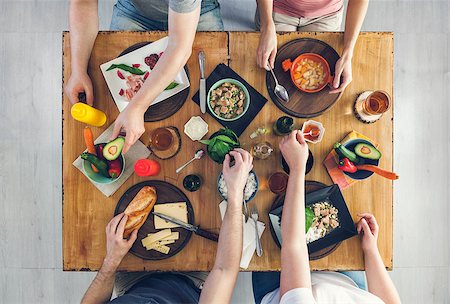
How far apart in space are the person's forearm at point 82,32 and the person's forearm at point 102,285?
730mm

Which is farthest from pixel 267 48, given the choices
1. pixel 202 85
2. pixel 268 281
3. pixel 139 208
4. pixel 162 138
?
pixel 268 281

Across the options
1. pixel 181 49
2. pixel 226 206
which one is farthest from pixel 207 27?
pixel 226 206

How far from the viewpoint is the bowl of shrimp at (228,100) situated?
1400mm

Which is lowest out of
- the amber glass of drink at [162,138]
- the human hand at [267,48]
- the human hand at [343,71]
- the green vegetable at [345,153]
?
the green vegetable at [345,153]

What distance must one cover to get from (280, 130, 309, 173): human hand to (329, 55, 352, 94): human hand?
24 centimetres

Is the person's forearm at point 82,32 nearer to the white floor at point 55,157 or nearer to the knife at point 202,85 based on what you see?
the knife at point 202,85

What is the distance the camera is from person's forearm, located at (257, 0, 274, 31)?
1442mm

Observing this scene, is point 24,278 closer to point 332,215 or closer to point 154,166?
point 154,166

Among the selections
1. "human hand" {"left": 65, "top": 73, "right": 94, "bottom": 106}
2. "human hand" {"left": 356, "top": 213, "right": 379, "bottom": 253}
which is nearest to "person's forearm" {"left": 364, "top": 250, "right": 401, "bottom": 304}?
"human hand" {"left": 356, "top": 213, "right": 379, "bottom": 253}

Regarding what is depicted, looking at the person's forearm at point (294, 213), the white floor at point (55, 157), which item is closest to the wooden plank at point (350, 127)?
the person's forearm at point (294, 213)

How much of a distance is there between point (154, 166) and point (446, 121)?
1787 millimetres

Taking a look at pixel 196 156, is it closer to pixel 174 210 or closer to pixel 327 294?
pixel 174 210

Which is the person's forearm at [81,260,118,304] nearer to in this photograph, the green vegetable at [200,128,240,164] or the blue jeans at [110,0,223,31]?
the green vegetable at [200,128,240,164]

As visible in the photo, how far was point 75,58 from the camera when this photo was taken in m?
1.39
